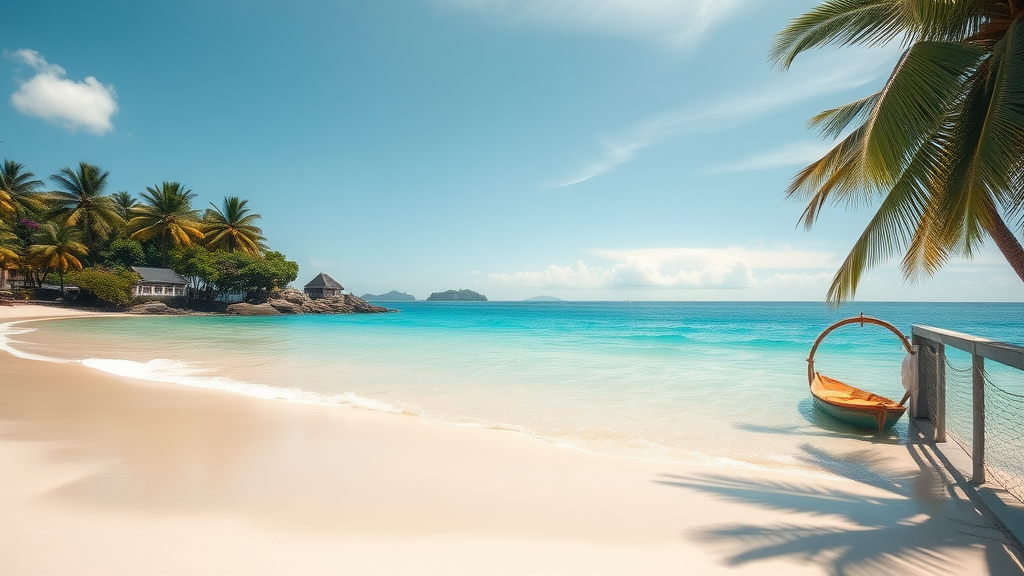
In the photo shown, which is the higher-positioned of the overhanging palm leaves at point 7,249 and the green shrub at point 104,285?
the overhanging palm leaves at point 7,249

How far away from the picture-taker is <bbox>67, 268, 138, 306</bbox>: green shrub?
35844mm

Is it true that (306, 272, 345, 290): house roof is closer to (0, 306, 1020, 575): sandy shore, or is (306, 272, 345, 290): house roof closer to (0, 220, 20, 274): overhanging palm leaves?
(0, 220, 20, 274): overhanging palm leaves

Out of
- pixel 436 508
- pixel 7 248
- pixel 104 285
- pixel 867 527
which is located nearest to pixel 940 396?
pixel 867 527

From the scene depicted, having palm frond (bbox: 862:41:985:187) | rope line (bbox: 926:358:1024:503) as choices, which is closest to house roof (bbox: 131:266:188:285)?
palm frond (bbox: 862:41:985:187)

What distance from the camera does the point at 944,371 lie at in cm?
566

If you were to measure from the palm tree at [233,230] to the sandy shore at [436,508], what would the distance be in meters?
49.5

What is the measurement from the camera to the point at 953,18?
167 inches

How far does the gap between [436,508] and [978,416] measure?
509 centimetres

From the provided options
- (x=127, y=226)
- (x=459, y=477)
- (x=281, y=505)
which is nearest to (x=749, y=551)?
(x=459, y=477)

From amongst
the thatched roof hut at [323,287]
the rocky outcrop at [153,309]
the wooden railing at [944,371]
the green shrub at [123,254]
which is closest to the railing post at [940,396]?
the wooden railing at [944,371]

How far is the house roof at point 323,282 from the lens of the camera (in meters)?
60.3

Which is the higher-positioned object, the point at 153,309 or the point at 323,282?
the point at 323,282

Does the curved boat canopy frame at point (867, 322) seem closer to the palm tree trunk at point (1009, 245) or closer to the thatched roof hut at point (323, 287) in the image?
the palm tree trunk at point (1009, 245)

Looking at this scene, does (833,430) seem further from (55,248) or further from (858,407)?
(55,248)
